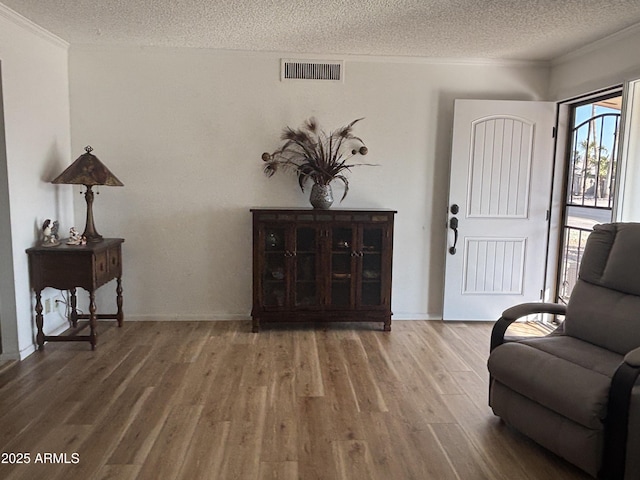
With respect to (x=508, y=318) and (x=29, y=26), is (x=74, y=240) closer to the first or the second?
(x=29, y=26)

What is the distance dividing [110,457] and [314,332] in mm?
2157

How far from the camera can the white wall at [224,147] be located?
167 inches

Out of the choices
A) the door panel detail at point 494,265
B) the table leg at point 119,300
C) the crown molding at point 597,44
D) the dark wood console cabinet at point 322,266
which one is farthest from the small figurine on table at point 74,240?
the crown molding at point 597,44

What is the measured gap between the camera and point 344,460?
7.43 feet

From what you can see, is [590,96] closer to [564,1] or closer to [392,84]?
[564,1]

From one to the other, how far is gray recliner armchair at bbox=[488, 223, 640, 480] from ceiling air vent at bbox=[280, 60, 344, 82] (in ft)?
8.51

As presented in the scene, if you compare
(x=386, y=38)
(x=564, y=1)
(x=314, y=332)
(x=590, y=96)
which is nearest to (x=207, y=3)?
(x=386, y=38)

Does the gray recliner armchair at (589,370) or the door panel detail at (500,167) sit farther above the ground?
the door panel detail at (500,167)

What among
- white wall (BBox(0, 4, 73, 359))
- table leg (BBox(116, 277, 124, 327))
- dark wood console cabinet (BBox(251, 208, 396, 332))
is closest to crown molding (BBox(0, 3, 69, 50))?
white wall (BBox(0, 4, 73, 359))

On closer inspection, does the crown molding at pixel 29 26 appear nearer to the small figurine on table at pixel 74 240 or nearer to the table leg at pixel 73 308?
the small figurine on table at pixel 74 240

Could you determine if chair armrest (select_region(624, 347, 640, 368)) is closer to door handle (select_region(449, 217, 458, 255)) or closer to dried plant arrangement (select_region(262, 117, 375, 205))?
door handle (select_region(449, 217, 458, 255))

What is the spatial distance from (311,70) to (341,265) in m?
1.78

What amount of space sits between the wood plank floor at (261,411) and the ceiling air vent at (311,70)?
2324 millimetres

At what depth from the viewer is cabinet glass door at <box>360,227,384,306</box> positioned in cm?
417
